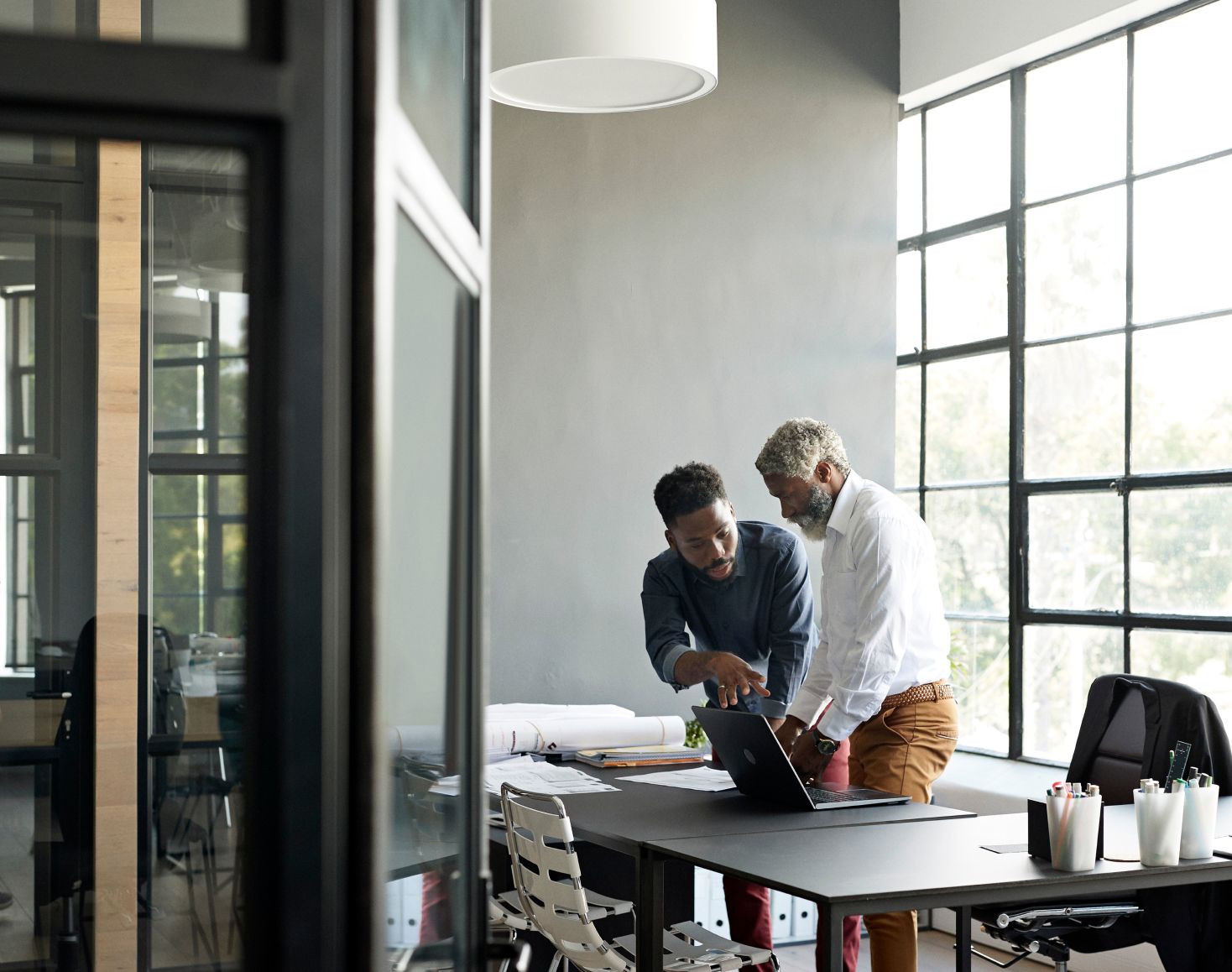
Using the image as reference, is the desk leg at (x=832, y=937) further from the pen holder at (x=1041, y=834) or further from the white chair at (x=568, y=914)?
the white chair at (x=568, y=914)

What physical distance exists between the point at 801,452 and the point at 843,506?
Result: 0.20 meters

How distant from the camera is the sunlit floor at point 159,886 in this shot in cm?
262

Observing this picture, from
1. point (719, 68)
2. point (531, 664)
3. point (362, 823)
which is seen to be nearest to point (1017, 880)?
point (362, 823)

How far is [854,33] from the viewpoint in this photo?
6.34 m

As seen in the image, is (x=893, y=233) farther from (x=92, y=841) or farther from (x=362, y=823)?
(x=362, y=823)

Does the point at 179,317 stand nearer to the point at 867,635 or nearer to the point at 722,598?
the point at 867,635

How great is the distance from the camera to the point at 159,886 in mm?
3006

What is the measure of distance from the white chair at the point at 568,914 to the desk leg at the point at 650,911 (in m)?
0.10

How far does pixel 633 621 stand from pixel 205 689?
329 cm

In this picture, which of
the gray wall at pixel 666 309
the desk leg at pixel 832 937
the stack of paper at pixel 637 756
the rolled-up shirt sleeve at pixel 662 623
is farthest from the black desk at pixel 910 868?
the gray wall at pixel 666 309

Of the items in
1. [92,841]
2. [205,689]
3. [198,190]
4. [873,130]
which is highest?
[873,130]

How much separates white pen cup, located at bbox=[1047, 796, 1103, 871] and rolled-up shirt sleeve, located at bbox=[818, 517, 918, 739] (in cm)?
88

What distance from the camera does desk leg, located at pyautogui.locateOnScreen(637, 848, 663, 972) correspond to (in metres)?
2.93

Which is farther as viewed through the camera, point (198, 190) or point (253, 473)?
point (198, 190)
